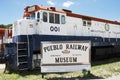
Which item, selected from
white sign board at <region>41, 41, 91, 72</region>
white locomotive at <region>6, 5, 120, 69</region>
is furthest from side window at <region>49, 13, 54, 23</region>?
white sign board at <region>41, 41, 91, 72</region>

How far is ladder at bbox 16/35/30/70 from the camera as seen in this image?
1267cm

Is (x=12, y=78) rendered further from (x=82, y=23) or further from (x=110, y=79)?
(x=82, y=23)

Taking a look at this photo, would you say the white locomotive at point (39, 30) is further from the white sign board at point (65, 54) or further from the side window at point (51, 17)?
the white sign board at point (65, 54)

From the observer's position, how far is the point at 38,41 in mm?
13375

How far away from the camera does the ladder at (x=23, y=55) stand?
1267 cm

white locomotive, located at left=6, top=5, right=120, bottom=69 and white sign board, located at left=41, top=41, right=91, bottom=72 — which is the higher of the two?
white locomotive, located at left=6, top=5, right=120, bottom=69

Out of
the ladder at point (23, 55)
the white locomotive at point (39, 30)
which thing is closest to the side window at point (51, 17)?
the white locomotive at point (39, 30)

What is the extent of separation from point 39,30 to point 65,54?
300 cm

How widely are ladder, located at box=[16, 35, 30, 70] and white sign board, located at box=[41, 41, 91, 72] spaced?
2127 mm

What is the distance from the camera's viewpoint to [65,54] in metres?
11.4

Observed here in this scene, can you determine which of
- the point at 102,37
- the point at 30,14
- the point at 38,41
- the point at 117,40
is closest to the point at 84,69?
the point at 38,41

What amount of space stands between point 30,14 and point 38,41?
7.50 ft

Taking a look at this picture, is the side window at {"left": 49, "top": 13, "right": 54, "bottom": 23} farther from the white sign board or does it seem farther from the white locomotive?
the white sign board

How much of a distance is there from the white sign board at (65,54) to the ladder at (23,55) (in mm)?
2127
